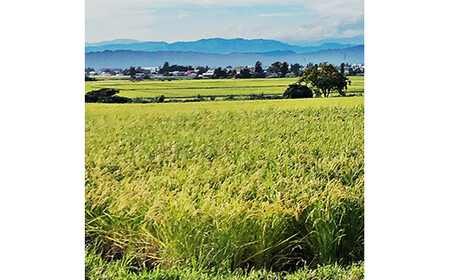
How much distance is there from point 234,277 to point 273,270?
1.08 ft

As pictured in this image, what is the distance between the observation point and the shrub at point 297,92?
179 inches

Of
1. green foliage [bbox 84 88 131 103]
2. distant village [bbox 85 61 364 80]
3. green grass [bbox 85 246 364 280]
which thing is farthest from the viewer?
distant village [bbox 85 61 364 80]

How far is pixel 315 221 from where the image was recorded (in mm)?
4262

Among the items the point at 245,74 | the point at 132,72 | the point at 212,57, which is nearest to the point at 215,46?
the point at 212,57

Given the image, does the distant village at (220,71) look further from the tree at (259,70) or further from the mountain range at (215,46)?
the mountain range at (215,46)

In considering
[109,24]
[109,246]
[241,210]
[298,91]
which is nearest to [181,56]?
[109,24]

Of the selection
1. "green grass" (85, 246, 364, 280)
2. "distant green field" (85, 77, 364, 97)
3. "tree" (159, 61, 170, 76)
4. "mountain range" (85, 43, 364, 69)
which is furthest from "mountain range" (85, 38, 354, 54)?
"green grass" (85, 246, 364, 280)

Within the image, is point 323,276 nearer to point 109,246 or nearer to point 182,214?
point 182,214

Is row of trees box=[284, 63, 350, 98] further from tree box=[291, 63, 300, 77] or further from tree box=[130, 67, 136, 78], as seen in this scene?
tree box=[130, 67, 136, 78]

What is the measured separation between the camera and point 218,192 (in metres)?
4.23

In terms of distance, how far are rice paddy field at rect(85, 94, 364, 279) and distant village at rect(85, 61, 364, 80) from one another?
8 cm

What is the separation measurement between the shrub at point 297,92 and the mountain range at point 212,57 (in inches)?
8.6

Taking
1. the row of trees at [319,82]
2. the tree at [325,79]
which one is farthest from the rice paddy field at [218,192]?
the tree at [325,79]

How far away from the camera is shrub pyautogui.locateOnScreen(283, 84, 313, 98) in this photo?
4.56 m
